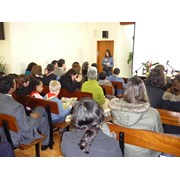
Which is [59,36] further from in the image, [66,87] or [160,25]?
[66,87]

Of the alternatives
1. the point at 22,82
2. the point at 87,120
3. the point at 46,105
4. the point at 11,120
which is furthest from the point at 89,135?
the point at 22,82

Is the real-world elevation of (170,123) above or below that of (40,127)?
above

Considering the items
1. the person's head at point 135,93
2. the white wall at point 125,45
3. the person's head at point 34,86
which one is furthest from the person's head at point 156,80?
the white wall at point 125,45

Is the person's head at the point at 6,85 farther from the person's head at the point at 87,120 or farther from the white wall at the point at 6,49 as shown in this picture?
the white wall at the point at 6,49

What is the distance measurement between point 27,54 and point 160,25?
14.2 ft

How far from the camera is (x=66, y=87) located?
3.96m

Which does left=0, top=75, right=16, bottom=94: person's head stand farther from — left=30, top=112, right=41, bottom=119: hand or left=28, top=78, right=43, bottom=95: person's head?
left=28, top=78, right=43, bottom=95: person's head

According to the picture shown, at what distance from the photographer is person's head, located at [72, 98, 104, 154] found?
1.46m

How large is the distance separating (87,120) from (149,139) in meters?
0.71

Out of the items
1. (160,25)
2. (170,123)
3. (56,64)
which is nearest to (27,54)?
(56,64)

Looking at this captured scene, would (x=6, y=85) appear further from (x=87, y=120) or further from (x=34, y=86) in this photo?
(x=87, y=120)

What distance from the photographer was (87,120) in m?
1.47

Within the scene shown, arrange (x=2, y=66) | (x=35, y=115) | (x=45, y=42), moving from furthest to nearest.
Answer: (x=45, y=42) → (x=2, y=66) → (x=35, y=115)
